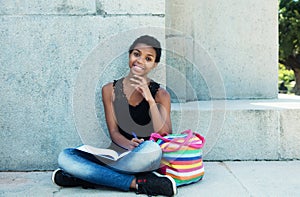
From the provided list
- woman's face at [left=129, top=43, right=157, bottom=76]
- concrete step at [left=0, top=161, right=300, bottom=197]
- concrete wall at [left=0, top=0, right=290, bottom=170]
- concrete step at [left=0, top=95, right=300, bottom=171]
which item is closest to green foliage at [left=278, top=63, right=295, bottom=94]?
concrete step at [left=0, top=95, right=300, bottom=171]

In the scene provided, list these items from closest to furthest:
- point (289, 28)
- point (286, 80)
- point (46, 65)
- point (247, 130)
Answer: point (46, 65) → point (247, 130) → point (289, 28) → point (286, 80)

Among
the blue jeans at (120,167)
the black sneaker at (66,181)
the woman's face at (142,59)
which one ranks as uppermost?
the woman's face at (142,59)

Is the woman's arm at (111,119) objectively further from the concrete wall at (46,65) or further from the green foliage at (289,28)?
the green foliage at (289,28)

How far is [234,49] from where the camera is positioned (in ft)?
16.1

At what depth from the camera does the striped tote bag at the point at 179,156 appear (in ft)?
9.14

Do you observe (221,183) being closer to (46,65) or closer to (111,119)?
(111,119)

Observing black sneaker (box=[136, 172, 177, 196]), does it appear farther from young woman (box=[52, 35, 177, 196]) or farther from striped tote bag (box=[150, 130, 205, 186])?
striped tote bag (box=[150, 130, 205, 186])

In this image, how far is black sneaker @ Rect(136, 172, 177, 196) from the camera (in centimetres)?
261

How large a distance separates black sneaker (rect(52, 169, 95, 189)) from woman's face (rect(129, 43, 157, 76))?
2.78 feet

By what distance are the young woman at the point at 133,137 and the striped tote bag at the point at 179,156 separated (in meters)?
0.09

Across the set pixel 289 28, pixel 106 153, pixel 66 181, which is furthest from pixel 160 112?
pixel 289 28

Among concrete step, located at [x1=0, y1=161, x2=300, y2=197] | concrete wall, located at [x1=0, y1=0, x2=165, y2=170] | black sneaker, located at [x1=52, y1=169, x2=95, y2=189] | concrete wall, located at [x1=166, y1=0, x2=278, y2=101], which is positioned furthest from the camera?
concrete wall, located at [x1=166, y1=0, x2=278, y2=101]

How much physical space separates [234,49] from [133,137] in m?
2.35

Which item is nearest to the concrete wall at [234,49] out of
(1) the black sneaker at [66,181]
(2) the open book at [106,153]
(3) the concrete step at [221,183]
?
(3) the concrete step at [221,183]
